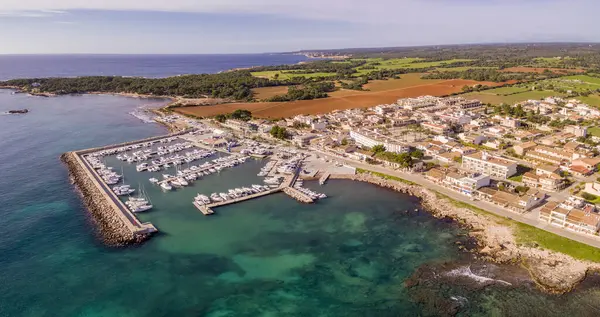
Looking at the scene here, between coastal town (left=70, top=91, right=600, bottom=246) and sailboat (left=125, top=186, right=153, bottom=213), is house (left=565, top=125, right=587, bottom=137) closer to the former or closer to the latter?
coastal town (left=70, top=91, right=600, bottom=246)

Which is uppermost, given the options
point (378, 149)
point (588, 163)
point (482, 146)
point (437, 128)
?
point (378, 149)

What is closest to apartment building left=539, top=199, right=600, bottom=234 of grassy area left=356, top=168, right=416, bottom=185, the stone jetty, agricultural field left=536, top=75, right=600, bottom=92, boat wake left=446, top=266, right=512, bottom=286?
boat wake left=446, top=266, right=512, bottom=286

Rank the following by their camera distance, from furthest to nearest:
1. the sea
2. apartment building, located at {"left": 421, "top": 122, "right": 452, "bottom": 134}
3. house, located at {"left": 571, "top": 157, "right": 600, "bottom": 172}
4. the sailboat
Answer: apartment building, located at {"left": 421, "top": 122, "right": 452, "bottom": 134}, house, located at {"left": 571, "top": 157, "right": 600, "bottom": 172}, the sailboat, the sea

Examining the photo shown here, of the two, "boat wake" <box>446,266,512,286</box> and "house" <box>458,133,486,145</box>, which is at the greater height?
"house" <box>458,133,486,145</box>

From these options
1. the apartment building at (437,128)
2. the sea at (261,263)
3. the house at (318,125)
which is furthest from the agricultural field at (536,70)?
the sea at (261,263)

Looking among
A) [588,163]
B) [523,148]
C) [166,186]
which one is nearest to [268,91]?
[166,186]

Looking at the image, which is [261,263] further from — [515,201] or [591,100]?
[591,100]
